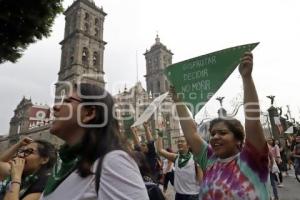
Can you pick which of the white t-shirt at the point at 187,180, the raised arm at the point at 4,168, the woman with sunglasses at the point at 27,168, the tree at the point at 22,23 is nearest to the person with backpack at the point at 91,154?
the woman with sunglasses at the point at 27,168

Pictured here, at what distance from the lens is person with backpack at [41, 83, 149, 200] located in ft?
4.25

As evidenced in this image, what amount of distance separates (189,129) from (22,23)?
5.17 m

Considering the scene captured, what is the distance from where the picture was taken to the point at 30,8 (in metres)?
6.16

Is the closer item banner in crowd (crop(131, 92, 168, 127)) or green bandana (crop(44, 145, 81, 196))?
green bandana (crop(44, 145, 81, 196))

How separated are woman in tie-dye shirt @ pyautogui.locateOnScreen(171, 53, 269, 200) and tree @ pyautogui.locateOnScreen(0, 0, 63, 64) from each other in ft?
17.8

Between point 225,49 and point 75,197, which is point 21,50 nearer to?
point 225,49

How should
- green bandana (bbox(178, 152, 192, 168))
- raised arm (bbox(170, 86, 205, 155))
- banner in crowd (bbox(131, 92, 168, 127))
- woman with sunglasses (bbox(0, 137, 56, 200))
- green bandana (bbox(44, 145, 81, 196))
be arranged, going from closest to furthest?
green bandana (bbox(44, 145, 81, 196)) < woman with sunglasses (bbox(0, 137, 56, 200)) < raised arm (bbox(170, 86, 205, 155)) < green bandana (bbox(178, 152, 192, 168)) < banner in crowd (bbox(131, 92, 168, 127))

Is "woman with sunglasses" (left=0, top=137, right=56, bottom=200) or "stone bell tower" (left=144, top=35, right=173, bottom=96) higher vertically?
"stone bell tower" (left=144, top=35, right=173, bottom=96)

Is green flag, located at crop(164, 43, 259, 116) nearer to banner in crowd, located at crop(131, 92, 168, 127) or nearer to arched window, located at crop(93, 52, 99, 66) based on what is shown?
banner in crowd, located at crop(131, 92, 168, 127)

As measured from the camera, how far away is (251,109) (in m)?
2.01

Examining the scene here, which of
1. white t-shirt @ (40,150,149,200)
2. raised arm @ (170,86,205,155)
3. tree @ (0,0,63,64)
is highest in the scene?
tree @ (0,0,63,64)

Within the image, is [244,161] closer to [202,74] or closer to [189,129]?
[189,129]

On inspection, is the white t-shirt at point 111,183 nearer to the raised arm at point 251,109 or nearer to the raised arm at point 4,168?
the raised arm at point 251,109

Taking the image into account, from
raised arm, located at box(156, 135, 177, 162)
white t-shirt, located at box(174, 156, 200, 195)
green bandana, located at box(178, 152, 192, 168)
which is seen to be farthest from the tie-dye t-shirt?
raised arm, located at box(156, 135, 177, 162)
